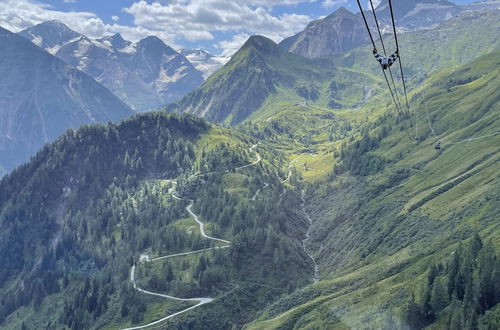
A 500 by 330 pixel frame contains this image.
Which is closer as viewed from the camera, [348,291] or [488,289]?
[488,289]

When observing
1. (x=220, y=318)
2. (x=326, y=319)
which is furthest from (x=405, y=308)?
(x=220, y=318)

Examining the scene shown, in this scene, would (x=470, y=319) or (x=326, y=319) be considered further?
(x=326, y=319)

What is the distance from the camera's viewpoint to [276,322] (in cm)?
17662

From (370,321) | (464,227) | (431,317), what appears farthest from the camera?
(464,227)

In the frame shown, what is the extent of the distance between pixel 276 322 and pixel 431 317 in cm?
5659

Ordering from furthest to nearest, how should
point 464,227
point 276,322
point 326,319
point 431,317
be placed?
point 464,227, point 276,322, point 326,319, point 431,317

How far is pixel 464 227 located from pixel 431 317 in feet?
196

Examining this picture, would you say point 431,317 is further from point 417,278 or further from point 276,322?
point 276,322

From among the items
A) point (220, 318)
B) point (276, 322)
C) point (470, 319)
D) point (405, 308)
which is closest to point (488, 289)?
point (470, 319)

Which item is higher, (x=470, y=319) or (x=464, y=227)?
(x=464, y=227)

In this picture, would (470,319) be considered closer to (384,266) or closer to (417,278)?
(417,278)

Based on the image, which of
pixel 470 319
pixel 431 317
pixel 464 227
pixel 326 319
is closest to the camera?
pixel 470 319

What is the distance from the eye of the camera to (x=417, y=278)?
6284 inches

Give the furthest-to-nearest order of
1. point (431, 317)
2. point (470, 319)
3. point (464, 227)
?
point (464, 227)
point (431, 317)
point (470, 319)
